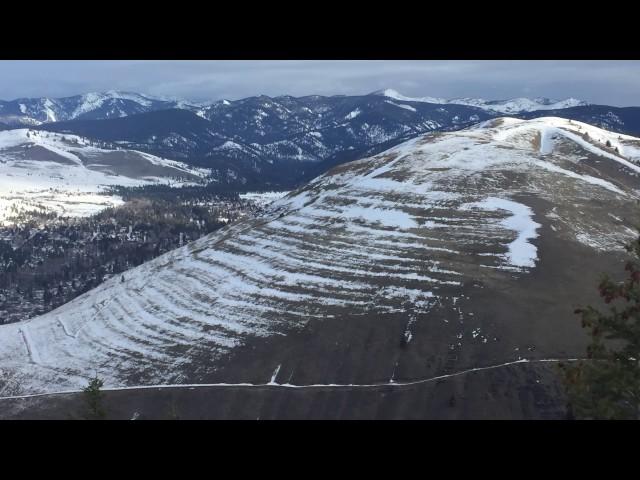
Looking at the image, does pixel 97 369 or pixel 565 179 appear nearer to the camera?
pixel 97 369

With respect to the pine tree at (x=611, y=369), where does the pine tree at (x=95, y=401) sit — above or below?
below

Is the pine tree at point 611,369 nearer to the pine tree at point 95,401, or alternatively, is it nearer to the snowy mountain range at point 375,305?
the pine tree at point 95,401

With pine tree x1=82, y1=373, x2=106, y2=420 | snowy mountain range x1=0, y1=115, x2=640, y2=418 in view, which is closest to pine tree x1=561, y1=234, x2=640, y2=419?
pine tree x1=82, y1=373, x2=106, y2=420

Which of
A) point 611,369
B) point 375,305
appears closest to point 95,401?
point 611,369

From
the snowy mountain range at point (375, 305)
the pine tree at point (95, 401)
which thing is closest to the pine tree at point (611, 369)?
the pine tree at point (95, 401)

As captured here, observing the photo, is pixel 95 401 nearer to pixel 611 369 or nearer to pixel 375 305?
pixel 611 369

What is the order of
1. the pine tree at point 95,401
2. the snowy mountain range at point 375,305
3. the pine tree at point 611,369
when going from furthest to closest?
the snowy mountain range at point 375,305, the pine tree at point 95,401, the pine tree at point 611,369

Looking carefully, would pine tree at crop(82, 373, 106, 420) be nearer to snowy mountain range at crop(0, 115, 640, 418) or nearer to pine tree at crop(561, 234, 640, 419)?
snowy mountain range at crop(0, 115, 640, 418)
